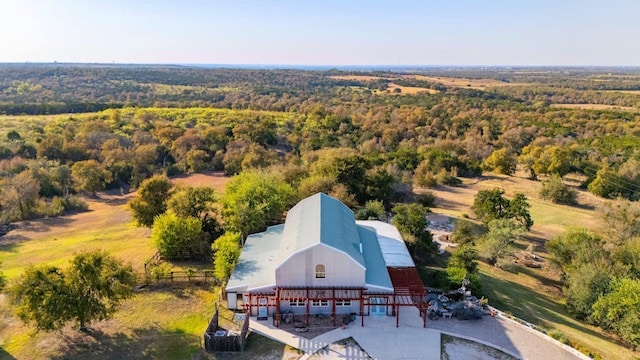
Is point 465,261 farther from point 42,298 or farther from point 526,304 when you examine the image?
point 42,298

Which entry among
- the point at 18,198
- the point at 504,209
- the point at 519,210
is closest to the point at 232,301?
Result: the point at 504,209

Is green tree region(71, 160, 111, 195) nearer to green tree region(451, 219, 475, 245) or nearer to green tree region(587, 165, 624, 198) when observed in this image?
green tree region(451, 219, 475, 245)

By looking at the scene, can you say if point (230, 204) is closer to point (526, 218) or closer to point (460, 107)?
point (526, 218)

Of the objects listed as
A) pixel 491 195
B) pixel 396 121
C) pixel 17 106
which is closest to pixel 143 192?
pixel 491 195

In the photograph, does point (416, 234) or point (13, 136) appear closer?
point (416, 234)

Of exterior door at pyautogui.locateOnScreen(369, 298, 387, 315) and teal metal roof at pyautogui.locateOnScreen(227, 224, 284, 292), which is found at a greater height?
teal metal roof at pyautogui.locateOnScreen(227, 224, 284, 292)

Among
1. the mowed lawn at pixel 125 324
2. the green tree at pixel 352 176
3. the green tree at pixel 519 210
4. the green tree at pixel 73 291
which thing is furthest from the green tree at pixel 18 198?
the green tree at pixel 519 210

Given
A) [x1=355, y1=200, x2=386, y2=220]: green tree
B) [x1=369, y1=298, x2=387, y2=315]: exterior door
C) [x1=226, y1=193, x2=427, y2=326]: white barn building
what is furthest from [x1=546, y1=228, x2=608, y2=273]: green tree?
[x1=369, y1=298, x2=387, y2=315]: exterior door
